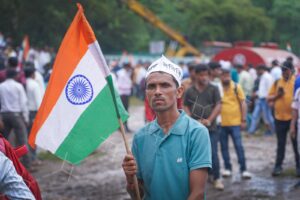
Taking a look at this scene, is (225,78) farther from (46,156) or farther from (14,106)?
(46,156)

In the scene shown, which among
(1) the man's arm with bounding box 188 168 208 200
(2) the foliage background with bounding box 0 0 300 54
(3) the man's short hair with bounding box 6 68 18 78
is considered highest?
(2) the foliage background with bounding box 0 0 300 54

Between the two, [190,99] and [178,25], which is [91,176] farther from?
[178,25]

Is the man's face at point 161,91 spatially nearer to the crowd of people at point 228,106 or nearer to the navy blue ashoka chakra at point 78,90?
the navy blue ashoka chakra at point 78,90

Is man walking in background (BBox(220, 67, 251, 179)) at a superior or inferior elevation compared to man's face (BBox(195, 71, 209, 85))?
inferior

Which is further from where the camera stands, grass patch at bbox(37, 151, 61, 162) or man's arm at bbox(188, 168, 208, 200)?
grass patch at bbox(37, 151, 61, 162)

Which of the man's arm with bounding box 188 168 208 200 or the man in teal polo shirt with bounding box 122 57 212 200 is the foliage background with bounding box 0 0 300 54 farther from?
the man's arm with bounding box 188 168 208 200

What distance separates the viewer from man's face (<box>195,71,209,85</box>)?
26.6 feet

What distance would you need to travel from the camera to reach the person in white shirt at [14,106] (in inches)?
380

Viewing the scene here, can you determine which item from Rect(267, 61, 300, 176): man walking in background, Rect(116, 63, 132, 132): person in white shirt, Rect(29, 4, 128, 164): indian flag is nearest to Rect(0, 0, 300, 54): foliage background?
Rect(116, 63, 132, 132): person in white shirt

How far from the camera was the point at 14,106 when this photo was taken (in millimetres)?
9820

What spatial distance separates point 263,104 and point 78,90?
429 inches

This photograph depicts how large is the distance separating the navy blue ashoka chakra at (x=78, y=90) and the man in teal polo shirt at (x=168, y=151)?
65cm

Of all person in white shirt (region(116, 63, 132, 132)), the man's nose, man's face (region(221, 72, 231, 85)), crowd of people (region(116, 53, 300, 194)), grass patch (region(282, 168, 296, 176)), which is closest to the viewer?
the man's nose

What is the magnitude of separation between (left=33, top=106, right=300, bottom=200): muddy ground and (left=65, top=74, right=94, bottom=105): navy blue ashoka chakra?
2684 millimetres
